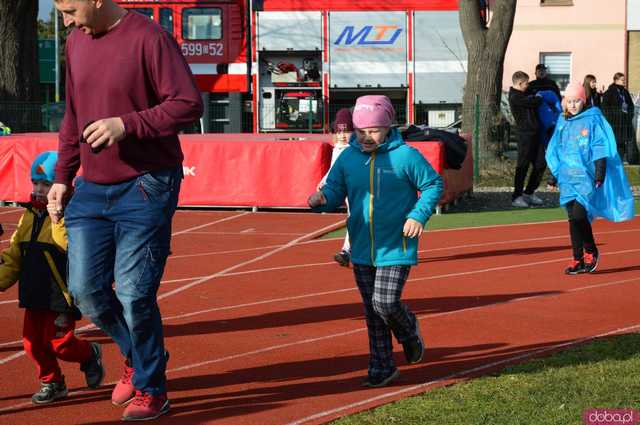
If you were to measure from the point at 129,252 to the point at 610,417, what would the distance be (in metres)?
2.40

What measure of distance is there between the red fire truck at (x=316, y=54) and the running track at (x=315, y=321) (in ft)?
55.1

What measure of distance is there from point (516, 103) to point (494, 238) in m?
4.52

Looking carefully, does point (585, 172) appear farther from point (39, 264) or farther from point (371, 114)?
point (39, 264)

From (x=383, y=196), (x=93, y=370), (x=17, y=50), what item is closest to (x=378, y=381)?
(x=383, y=196)

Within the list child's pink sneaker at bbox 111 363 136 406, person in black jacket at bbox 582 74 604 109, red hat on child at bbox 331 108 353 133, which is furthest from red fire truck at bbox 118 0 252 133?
child's pink sneaker at bbox 111 363 136 406

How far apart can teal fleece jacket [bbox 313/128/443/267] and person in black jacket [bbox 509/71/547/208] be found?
12.1 metres

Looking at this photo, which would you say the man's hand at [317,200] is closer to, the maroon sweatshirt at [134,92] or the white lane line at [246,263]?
the maroon sweatshirt at [134,92]

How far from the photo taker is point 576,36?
37.1 meters

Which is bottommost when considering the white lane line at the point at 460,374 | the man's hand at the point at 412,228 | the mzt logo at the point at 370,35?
the white lane line at the point at 460,374

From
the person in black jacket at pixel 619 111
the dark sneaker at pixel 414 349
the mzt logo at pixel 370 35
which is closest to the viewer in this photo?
the dark sneaker at pixel 414 349

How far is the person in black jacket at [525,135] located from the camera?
60.5 feet

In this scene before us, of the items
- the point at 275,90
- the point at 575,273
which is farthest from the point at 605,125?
the point at 275,90

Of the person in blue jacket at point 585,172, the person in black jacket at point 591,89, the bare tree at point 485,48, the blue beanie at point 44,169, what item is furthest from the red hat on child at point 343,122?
the bare tree at point 485,48

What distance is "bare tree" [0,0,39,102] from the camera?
27.5 metres
